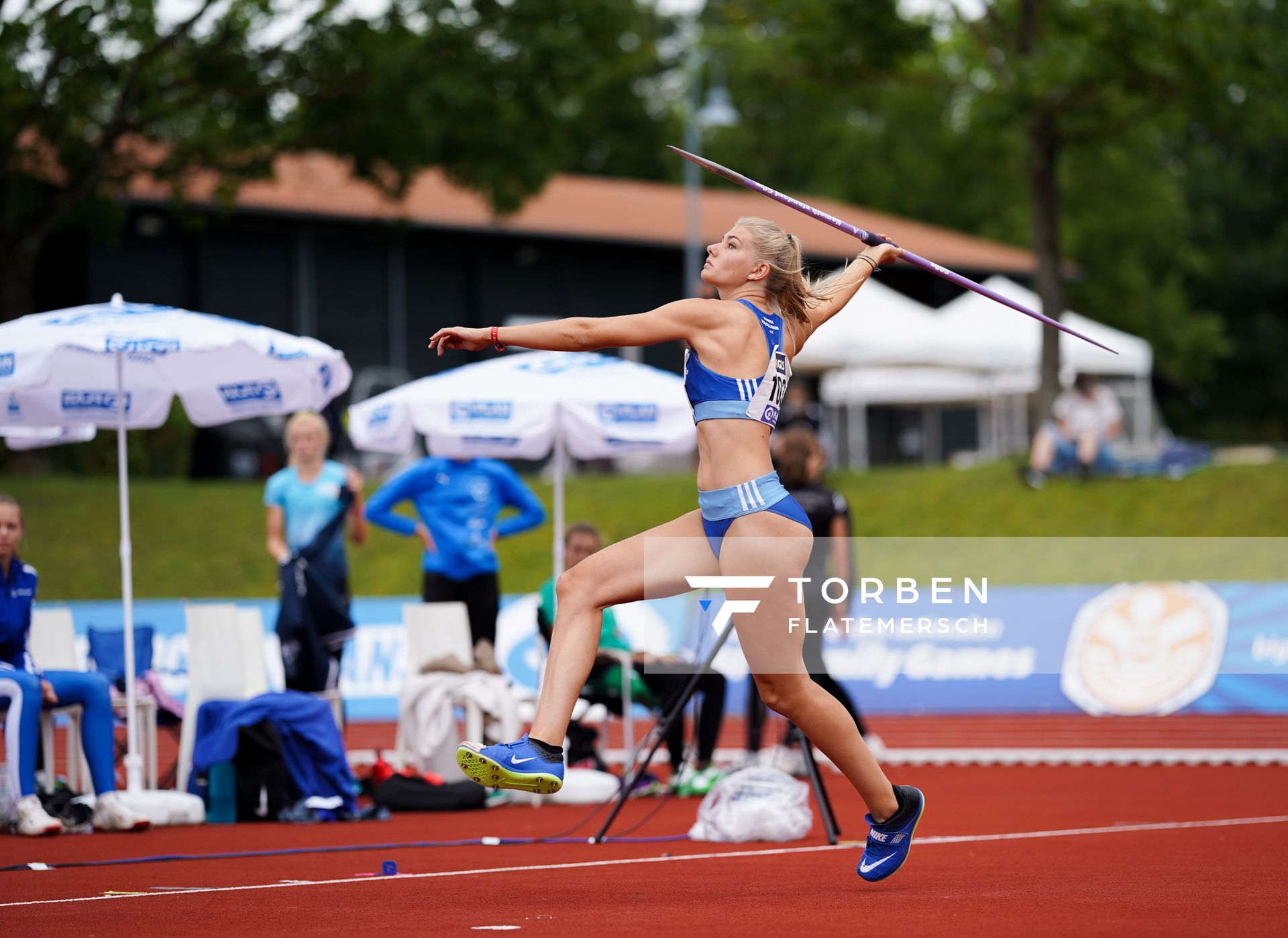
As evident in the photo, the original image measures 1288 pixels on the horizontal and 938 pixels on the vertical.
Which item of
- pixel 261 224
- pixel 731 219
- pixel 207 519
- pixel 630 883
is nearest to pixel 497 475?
pixel 630 883

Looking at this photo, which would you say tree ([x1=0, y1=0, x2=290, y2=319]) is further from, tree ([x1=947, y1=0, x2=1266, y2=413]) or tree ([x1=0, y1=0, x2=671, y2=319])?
tree ([x1=947, y1=0, x2=1266, y2=413])

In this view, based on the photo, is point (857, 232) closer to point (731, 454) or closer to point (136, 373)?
point (731, 454)

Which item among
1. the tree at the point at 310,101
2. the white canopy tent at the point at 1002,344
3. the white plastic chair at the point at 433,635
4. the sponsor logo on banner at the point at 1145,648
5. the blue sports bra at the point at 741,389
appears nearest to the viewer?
the blue sports bra at the point at 741,389

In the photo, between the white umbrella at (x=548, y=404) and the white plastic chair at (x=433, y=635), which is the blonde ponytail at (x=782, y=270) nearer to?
the white umbrella at (x=548, y=404)

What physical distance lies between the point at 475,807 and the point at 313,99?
593 inches

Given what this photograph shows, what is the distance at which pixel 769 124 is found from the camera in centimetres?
5422

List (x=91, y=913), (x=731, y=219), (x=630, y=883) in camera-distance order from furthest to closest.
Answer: (x=731, y=219)
(x=630, y=883)
(x=91, y=913)

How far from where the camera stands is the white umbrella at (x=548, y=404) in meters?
10.3

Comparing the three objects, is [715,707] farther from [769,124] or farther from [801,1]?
[769,124]

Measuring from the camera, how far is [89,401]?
31.2 feet

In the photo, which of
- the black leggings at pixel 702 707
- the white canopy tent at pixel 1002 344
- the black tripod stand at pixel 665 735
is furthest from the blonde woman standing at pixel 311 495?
the white canopy tent at pixel 1002 344

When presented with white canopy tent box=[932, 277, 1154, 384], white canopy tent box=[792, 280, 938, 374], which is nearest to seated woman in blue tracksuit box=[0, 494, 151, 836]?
white canopy tent box=[792, 280, 938, 374]

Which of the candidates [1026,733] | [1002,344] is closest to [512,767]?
[1026,733]

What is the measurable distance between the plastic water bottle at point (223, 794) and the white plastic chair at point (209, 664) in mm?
337
